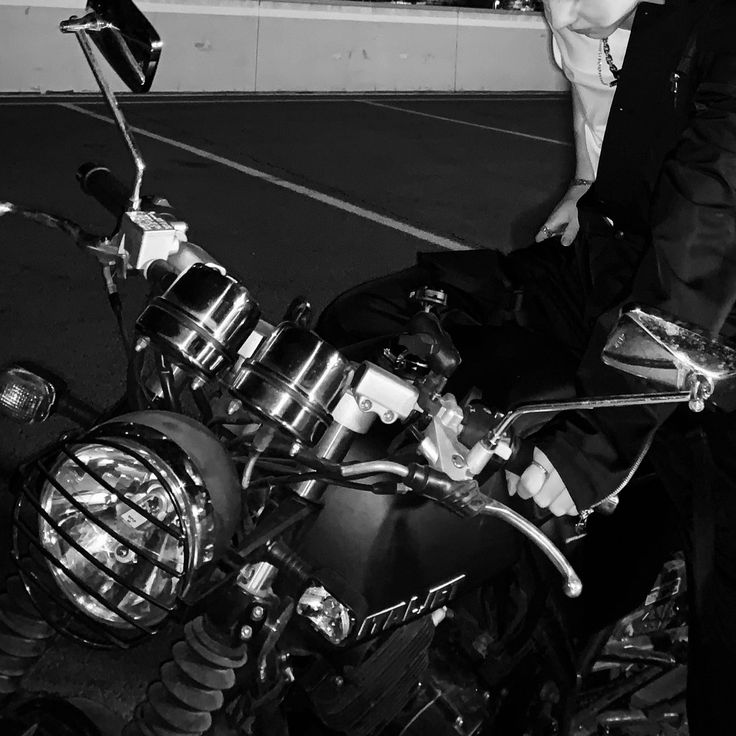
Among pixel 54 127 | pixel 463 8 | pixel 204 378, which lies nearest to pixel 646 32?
pixel 204 378

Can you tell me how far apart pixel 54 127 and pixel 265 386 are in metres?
7.64

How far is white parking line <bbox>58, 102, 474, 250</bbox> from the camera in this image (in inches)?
250

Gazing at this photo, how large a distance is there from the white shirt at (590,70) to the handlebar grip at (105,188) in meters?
1.24

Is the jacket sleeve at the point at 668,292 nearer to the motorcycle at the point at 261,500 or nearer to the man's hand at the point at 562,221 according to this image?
the motorcycle at the point at 261,500

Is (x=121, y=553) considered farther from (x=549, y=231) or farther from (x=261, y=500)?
(x=549, y=231)

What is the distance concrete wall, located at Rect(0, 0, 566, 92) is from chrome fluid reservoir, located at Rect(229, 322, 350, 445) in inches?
362

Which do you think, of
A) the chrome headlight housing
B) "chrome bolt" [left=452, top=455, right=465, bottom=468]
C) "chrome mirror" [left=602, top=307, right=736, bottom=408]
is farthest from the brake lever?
"chrome mirror" [left=602, top=307, right=736, bottom=408]

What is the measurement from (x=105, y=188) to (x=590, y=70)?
1.38m

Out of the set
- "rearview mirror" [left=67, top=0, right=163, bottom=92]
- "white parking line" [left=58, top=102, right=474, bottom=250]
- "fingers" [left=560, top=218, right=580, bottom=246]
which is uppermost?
"rearview mirror" [left=67, top=0, right=163, bottom=92]

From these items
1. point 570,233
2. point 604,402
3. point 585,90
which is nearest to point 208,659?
point 604,402

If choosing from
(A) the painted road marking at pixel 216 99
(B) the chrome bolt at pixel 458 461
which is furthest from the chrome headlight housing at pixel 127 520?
(A) the painted road marking at pixel 216 99

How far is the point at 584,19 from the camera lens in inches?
90.1

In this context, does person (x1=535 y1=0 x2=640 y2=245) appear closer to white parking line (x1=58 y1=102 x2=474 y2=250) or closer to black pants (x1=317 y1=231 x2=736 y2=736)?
black pants (x1=317 y1=231 x2=736 y2=736)

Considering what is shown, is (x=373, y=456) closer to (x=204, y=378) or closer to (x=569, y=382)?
(x=204, y=378)
